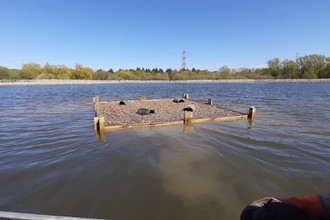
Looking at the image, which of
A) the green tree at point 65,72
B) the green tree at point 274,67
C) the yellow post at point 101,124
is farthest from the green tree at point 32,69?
the green tree at point 274,67

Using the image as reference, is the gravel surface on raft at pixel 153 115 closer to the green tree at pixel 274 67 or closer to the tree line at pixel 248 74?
the tree line at pixel 248 74

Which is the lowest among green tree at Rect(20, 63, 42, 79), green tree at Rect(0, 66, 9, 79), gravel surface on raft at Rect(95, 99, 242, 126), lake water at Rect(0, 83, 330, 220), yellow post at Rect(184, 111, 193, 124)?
lake water at Rect(0, 83, 330, 220)

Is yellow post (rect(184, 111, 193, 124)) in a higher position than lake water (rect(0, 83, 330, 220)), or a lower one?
higher

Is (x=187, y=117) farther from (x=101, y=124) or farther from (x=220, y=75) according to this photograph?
(x=220, y=75)

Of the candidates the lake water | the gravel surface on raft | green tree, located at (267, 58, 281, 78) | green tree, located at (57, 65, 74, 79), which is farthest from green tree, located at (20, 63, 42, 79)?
green tree, located at (267, 58, 281, 78)

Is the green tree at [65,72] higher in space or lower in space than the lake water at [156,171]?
higher

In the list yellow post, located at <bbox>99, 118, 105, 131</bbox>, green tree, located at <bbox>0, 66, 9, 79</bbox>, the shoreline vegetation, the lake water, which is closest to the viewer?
the lake water

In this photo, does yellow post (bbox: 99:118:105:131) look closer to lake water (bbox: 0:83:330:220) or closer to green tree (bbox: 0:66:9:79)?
lake water (bbox: 0:83:330:220)

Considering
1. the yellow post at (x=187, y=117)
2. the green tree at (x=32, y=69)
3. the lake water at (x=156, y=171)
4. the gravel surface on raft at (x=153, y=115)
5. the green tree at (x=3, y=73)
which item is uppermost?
the green tree at (x=32, y=69)

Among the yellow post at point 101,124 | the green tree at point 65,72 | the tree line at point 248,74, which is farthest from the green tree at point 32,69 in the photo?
the yellow post at point 101,124

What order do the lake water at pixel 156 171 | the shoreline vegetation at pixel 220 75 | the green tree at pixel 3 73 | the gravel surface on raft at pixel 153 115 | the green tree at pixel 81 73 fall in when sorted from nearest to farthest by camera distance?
the lake water at pixel 156 171 < the gravel surface on raft at pixel 153 115 < the green tree at pixel 3 73 < the shoreline vegetation at pixel 220 75 < the green tree at pixel 81 73

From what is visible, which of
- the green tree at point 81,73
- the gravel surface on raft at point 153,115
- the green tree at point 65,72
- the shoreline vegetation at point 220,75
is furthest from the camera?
the green tree at point 81,73

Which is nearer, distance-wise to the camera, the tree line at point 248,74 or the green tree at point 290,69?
the tree line at point 248,74

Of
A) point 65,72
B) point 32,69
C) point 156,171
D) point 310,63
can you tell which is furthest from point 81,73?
point 310,63
